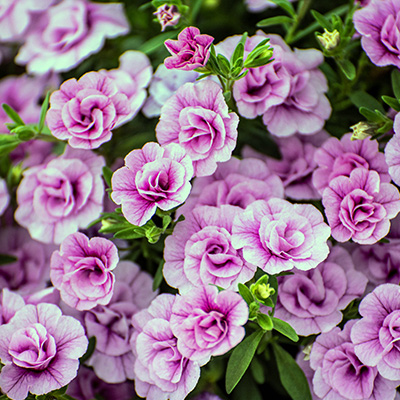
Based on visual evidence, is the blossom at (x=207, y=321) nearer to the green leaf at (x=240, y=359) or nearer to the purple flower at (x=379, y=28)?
the green leaf at (x=240, y=359)

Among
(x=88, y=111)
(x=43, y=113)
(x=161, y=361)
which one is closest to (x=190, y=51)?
→ (x=88, y=111)

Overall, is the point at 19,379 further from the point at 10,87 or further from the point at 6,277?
the point at 10,87

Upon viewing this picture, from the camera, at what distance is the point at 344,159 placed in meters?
0.80

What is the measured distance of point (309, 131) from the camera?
2.78ft

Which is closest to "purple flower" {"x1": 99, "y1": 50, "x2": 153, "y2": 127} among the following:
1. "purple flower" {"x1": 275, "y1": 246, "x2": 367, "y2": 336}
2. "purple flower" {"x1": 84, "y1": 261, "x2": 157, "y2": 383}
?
"purple flower" {"x1": 84, "y1": 261, "x2": 157, "y2": 383}

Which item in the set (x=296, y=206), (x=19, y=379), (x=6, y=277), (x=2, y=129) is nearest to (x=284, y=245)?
(x=296, y=206)

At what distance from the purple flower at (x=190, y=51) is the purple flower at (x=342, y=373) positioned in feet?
1.38

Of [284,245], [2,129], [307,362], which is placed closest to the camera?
[284,245]

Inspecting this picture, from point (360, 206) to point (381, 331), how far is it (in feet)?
0.56

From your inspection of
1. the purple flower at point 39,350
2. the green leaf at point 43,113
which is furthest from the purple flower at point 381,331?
the green leaf at point 43,113

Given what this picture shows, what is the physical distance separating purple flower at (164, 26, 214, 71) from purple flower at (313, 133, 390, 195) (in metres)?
0.25

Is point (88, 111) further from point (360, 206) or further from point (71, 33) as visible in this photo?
point (360, 206)

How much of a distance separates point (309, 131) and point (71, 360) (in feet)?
1.65

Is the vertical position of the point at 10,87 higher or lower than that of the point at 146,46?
lower
